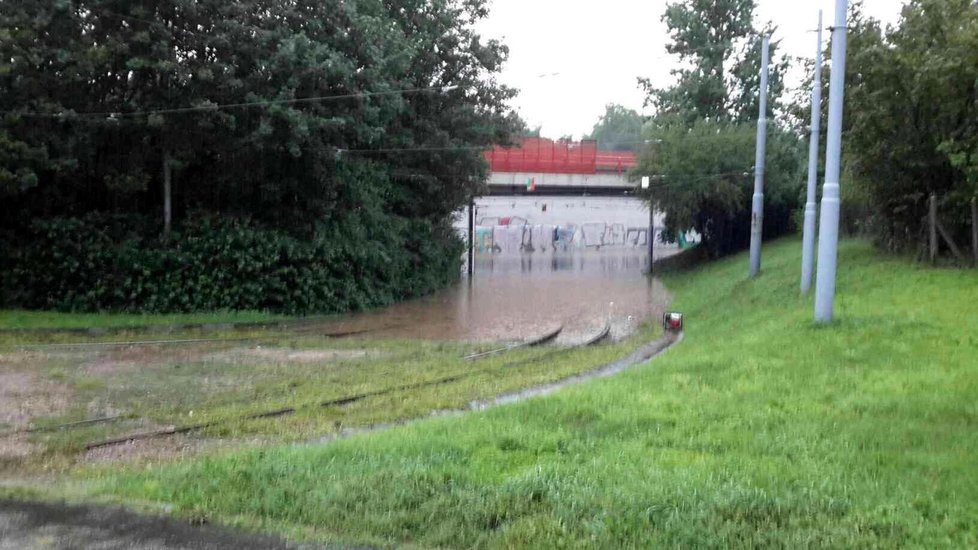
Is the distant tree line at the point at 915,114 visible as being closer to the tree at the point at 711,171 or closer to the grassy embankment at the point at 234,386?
the grassy embankment at the point at 234,386

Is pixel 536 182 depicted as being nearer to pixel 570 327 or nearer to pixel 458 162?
pixel 458 162

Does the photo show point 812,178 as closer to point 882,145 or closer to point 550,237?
point 882,145

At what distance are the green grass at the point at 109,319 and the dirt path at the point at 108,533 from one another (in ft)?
56.5

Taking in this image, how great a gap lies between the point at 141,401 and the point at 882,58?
714 inches

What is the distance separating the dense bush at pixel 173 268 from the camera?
24.9m

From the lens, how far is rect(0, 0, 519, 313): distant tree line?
74.5 ft

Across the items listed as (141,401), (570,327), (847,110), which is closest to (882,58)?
(847,110)

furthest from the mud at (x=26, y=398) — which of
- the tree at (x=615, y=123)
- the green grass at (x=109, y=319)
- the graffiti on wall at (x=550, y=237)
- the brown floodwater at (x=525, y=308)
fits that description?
the tree at (x=615, y=123)

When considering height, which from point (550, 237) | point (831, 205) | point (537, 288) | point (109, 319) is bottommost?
point (550, 237)

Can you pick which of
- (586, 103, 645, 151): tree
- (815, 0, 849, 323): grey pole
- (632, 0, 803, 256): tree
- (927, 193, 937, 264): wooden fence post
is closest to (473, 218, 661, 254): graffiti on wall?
(632, 0, 803, 256): tree

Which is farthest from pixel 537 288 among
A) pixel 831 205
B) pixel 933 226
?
pixel 831 205

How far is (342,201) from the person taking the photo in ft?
92.0

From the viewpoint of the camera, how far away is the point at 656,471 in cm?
661

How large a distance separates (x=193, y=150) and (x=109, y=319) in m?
4.90
